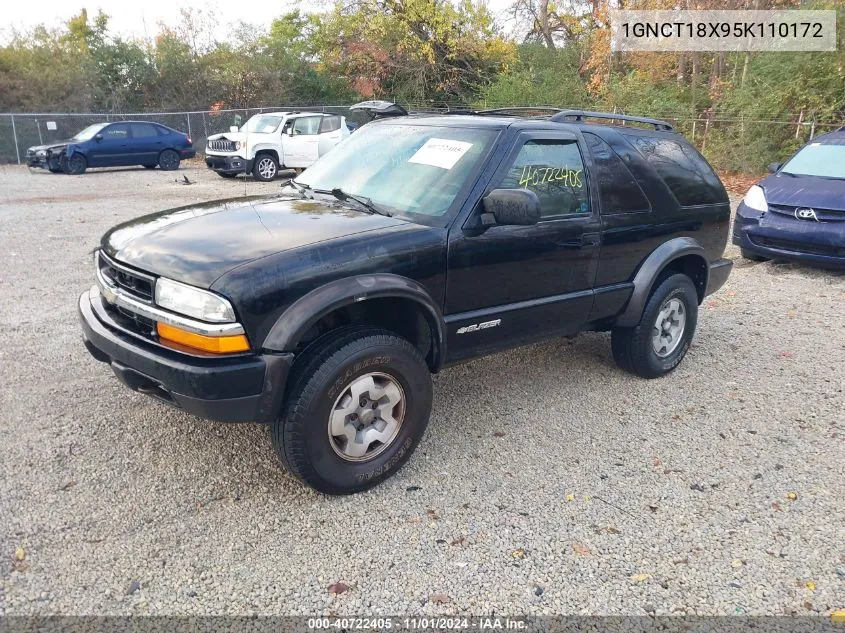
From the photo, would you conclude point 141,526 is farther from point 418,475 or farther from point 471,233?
point 471,233

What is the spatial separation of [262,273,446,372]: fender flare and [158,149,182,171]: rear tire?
18.8 m

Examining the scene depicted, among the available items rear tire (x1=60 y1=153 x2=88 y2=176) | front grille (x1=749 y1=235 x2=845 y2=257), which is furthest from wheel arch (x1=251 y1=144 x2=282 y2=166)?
front grille (x1=749 y1=235 x2=845 y2=257)

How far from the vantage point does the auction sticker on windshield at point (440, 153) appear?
384 centimetres

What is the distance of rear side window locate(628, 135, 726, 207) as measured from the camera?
15.5 ft

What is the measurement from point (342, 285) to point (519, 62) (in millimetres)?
26738

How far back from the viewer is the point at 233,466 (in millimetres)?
3531

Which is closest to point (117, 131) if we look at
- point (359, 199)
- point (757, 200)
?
point (757, 200)

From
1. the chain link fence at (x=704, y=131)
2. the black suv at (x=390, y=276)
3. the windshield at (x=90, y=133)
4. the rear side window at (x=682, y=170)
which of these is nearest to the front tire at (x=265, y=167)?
the chain link fence at (x=704, y=131)

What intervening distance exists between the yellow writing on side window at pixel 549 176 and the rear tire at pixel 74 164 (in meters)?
18.0

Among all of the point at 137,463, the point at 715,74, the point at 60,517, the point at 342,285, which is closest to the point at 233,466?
the point at 137,463

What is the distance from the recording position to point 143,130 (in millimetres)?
19297

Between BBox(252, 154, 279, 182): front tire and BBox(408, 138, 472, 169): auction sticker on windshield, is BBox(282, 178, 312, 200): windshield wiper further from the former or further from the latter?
BBox(252, 154, 279, 182): front tire

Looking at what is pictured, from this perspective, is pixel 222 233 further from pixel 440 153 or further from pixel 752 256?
pixel 752 256

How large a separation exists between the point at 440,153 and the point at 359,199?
55 cm
